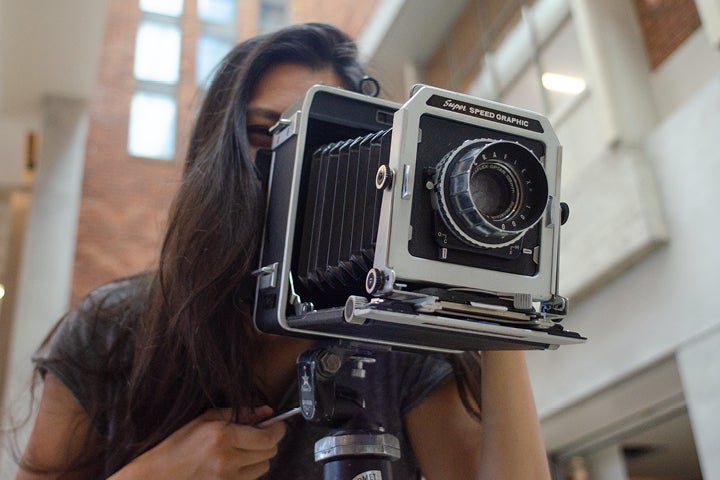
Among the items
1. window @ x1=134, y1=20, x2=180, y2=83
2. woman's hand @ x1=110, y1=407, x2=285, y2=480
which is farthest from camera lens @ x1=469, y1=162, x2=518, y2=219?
window @ x1=134, y1=20, x2=180, y2=83

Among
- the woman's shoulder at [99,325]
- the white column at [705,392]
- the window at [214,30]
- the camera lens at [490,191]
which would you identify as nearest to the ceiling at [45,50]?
the window at [214,30]

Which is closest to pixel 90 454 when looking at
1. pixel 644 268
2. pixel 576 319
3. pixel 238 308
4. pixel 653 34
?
pixel 238 308

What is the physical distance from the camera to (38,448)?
2.97 feet

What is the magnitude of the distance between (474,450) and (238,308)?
33 centimetres

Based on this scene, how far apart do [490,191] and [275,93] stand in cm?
42

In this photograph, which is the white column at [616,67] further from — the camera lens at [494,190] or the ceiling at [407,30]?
the camera lens at [494,190]

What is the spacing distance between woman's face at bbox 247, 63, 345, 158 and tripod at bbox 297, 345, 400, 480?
0.33 m

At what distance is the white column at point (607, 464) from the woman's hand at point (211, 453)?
3.42m

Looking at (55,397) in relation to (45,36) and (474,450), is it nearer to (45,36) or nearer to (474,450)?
(474,450)

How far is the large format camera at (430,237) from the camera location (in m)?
0.69

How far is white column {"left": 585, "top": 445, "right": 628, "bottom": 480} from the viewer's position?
3.88 meters

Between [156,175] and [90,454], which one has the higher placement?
[156,175]

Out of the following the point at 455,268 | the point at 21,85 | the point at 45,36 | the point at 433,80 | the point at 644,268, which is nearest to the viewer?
the point at 455,268

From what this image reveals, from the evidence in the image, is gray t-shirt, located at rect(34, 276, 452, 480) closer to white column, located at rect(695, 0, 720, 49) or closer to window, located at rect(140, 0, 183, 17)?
white column, located at rect(695, 0, 720, 49)
